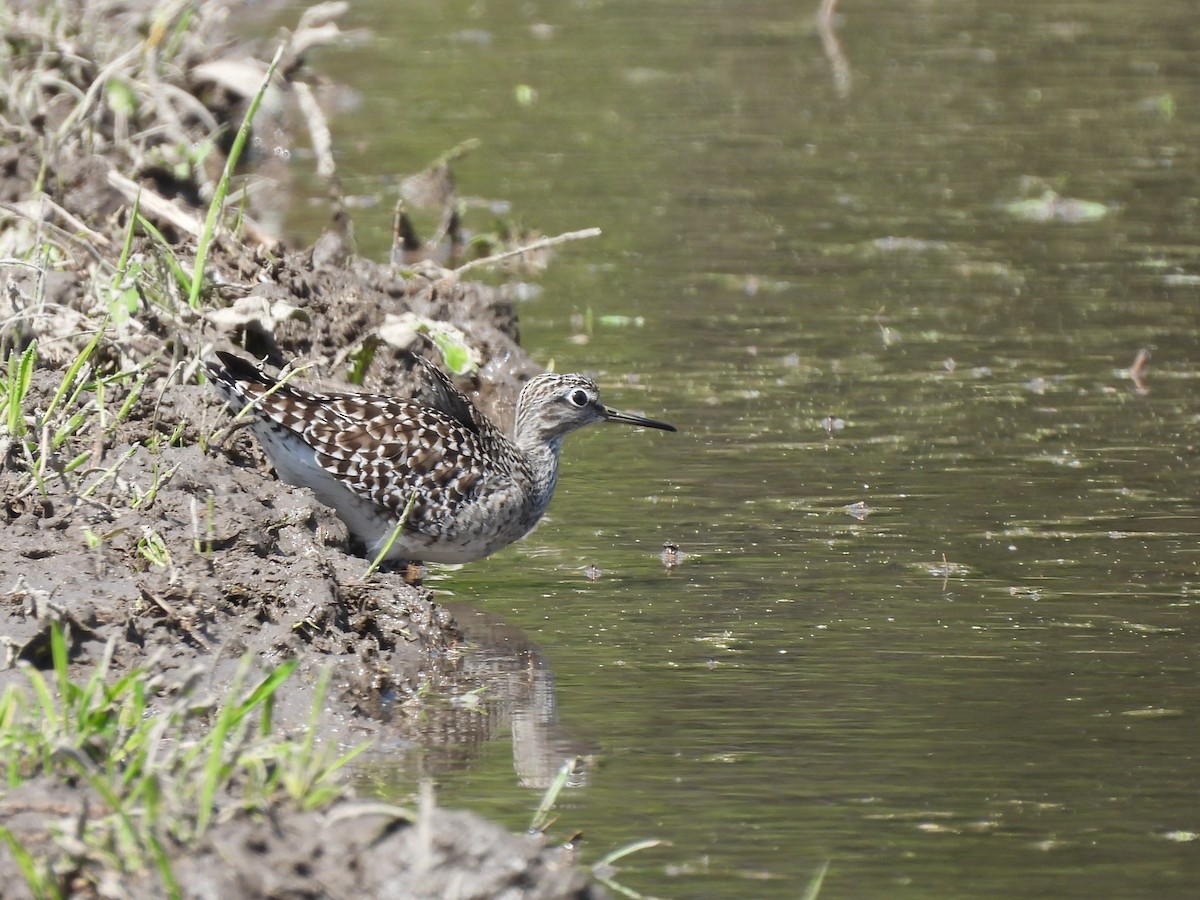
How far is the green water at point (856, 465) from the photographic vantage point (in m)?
6.74

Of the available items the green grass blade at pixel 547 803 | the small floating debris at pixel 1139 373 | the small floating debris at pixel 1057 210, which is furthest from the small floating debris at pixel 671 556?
the small floating debris at pixel 1057 210

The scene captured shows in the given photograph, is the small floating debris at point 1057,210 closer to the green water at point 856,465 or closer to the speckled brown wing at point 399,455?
the green water at point 856,465

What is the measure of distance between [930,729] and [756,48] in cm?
1698

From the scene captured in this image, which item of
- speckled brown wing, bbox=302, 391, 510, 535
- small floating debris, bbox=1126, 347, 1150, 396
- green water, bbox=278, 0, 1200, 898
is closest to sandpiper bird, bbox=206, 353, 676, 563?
speckled brown wing, bbox=302, 391, 510, 535

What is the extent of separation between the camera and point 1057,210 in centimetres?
1645

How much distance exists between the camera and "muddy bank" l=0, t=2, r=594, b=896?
17.9 feet

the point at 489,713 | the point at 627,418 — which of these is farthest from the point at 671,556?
the point at 489,713

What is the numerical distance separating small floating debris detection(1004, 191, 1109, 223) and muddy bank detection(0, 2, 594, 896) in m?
5.71

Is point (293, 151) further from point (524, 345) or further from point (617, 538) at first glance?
point (617, 538)

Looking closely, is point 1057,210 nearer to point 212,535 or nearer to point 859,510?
point 859,510

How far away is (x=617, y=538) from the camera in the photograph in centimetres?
982

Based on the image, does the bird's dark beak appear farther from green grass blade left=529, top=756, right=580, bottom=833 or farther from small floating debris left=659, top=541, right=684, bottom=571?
green grass blade left=529, top=756, right=580, bottom=833

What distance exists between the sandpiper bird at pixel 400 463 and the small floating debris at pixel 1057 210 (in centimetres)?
787

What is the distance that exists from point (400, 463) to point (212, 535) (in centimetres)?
106
